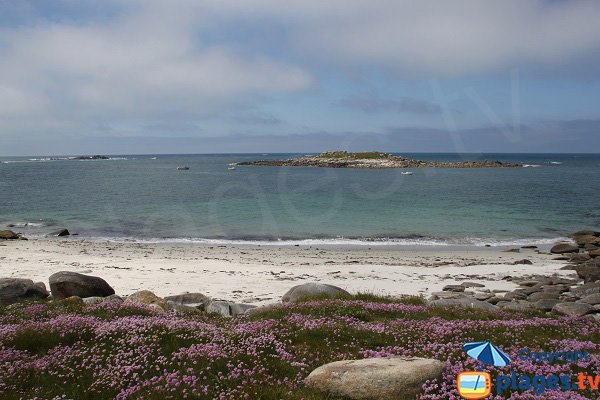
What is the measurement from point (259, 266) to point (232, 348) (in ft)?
66.7

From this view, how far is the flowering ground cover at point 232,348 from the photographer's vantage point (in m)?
7.12

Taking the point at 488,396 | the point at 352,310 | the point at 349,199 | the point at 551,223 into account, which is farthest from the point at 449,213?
the point at 488,396

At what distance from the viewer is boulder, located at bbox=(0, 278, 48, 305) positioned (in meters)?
15.4

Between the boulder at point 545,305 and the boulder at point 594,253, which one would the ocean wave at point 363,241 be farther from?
the boulder at point 545,305

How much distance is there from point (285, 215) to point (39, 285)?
1465 inches

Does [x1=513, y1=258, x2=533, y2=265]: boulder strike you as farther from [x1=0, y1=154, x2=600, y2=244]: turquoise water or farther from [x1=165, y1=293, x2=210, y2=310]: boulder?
[x1=165, y1=293, x2=210, y2=310]: boulder

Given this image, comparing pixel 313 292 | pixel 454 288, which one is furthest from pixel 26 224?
pixel 454 288

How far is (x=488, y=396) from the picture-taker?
6754mm

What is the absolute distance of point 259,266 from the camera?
2891cm

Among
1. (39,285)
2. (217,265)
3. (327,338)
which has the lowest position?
(217,265)

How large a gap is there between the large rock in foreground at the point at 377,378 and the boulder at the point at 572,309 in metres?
10.1

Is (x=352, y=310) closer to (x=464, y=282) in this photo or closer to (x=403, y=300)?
(x=403, y=300)

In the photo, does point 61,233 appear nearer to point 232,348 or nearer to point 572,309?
point 232,348

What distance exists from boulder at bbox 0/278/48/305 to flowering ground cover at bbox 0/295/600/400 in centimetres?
379
